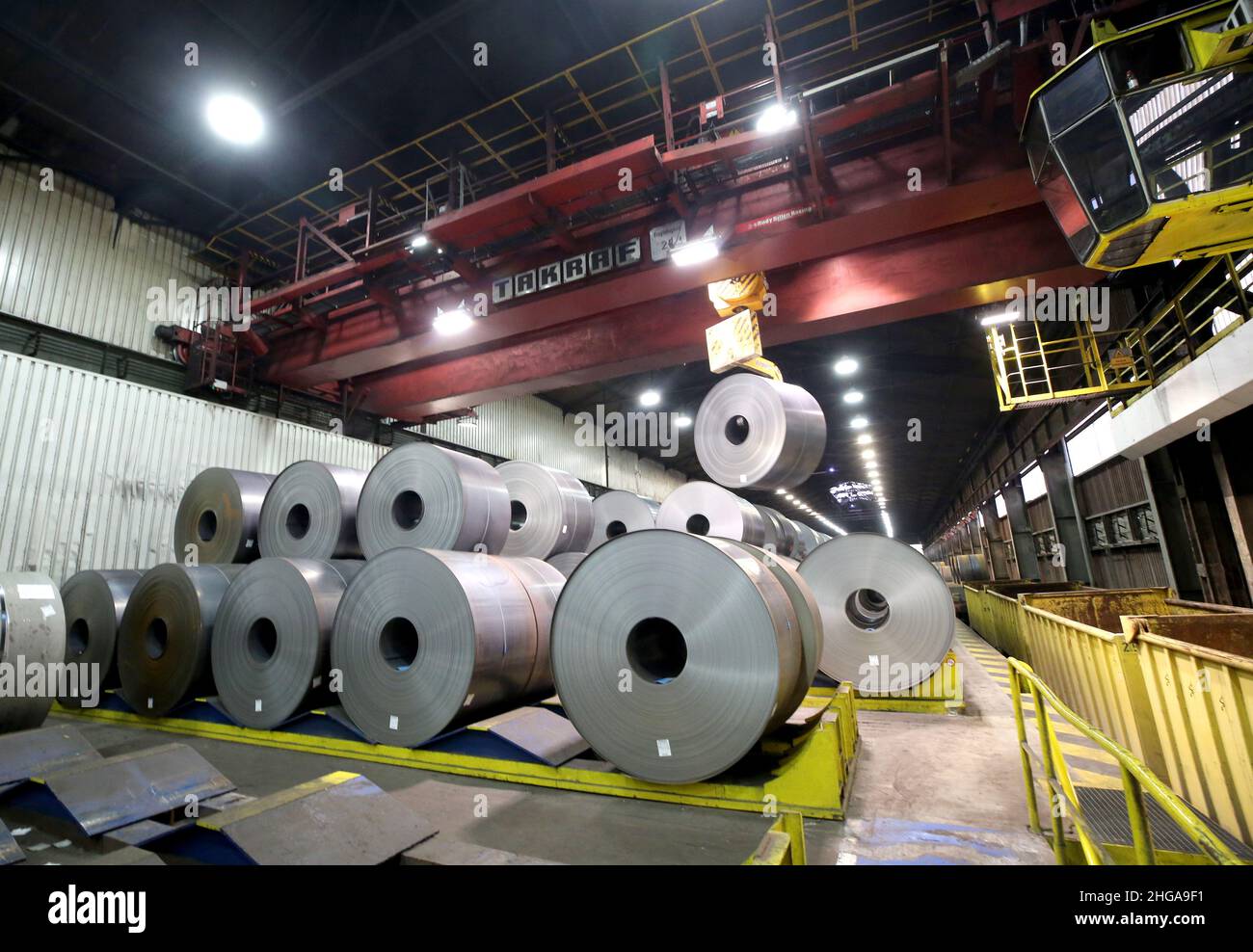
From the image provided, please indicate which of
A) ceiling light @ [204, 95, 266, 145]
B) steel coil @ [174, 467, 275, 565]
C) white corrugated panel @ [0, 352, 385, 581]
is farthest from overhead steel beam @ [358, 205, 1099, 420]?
ceiling light @ [204, 95, 266, 145]

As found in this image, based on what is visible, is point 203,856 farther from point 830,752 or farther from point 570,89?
point 570,89

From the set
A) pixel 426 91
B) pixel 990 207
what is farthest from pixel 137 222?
pixel 990 207

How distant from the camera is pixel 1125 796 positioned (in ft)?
6.74

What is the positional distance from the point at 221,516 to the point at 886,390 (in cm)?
1290

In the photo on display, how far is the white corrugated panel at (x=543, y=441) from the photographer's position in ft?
39.9

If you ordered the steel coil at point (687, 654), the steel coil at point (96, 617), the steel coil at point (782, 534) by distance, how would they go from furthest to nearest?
the steel coil at point (782, 534) < the steel coil at point (96, 617) < the steel coil at point (687, 654)

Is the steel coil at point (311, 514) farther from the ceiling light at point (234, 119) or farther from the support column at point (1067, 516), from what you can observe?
the support column at point (1067, 516)

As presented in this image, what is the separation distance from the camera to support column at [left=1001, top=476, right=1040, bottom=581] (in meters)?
14.9

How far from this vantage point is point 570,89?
19.0 feet

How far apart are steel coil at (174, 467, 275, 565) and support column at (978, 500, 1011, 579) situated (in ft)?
67.0

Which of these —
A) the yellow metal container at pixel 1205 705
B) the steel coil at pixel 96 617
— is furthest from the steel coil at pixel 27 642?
the yellow metal container at pixel 1205 705

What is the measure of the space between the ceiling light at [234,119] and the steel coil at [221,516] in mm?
3390

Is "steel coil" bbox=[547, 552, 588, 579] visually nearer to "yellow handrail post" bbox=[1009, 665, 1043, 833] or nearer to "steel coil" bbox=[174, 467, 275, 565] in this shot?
"steel coil" bbox=[174, 467, 275, 565]
